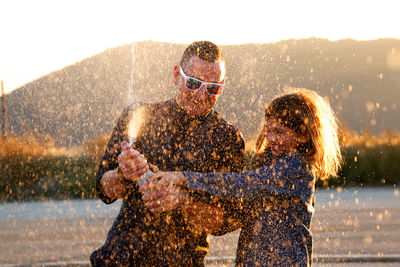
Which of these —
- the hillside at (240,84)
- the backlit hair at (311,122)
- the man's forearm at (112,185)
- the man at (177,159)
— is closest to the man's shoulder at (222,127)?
the man at (177,159)

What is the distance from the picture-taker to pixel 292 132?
2.66 m

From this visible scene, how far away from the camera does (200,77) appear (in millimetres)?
2895

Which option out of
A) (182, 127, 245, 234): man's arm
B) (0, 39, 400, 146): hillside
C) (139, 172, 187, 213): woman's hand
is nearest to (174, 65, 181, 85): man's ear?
(182, 127, 245, 234): man's arm

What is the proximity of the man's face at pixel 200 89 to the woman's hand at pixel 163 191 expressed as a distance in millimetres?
609

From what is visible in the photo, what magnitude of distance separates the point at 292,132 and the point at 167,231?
72cm

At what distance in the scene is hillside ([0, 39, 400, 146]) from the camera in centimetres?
10406

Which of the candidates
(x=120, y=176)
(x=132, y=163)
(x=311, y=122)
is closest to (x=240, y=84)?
(x=311, y=122)

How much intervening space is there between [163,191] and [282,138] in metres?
0.61

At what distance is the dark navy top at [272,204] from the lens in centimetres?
244

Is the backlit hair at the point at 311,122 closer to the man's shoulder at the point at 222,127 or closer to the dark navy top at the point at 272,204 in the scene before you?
the dark navy top at the point at 272,204

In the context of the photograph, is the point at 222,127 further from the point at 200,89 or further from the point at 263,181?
the point at 263,181

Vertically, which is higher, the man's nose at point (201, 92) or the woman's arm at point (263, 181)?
the man's nose at point (201, 92)

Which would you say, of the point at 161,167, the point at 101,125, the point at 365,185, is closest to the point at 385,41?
the point at 101,125

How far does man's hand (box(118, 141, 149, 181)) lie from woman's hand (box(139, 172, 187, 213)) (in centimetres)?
8
